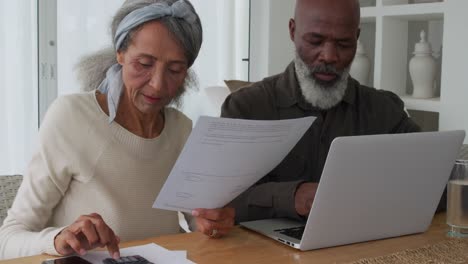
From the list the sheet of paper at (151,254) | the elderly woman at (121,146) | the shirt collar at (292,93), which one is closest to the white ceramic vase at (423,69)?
the shirt collar at (292,93)

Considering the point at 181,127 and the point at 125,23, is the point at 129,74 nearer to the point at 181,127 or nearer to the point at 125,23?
the point at 125,23

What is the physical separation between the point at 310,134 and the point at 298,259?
2.16 ft

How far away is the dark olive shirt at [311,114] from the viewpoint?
179cm

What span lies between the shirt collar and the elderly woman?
1.41 feet

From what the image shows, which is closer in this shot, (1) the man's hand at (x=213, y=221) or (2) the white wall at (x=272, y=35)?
(1) the man's hand at (x=213, y=221)

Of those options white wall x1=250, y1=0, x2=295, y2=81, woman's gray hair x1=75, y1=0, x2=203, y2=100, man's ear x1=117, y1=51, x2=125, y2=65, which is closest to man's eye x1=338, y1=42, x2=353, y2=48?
woman's gray hair x1=75, y1=0, x2=203, y2=100

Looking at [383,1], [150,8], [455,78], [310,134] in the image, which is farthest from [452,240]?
[383,1]

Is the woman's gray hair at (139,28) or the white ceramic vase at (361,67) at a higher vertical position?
the woman's gray hair at (139,28)

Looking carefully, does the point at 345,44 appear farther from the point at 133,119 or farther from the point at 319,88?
the point at 133,119

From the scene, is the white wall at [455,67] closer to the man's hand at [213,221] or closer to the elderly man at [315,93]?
the elderly man at [315,93]

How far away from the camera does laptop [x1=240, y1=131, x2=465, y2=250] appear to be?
1212 millimetres

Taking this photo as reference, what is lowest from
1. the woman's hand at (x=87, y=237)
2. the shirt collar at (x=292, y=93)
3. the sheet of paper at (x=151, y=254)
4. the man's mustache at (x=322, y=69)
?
the sheet of paper at (x=151, y=254)

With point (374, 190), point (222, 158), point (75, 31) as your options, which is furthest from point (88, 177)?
point (75, 31)

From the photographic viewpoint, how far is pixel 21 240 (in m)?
1.30
